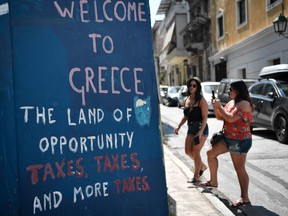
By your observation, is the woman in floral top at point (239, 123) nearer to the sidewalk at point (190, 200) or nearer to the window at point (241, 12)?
the sidewalk at point (190, 200)

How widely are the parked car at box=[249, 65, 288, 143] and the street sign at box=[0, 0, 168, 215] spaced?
7.15m

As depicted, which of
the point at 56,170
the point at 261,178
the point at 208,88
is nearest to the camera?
the point at 56,170

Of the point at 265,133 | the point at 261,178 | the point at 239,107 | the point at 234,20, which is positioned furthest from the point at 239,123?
the point at 234,20

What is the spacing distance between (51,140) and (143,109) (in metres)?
0.64

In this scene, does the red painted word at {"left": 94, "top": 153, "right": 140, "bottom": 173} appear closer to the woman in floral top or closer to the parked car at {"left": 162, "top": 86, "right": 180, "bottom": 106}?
the woman in floral top

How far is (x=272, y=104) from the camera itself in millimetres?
9602

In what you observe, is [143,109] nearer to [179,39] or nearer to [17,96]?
[17,96]

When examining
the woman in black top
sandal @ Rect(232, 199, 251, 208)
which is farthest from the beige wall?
sandal @ Rect(232, 199, 251, 208)

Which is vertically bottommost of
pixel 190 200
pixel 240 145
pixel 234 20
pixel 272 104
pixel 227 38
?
pixel 190 200

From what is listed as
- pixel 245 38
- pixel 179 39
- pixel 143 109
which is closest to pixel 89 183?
pixel 143 109

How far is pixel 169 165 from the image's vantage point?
22.0 feet

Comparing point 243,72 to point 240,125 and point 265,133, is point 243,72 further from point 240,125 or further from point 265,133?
point 240,125

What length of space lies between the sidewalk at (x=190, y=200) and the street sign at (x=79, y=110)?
A: 1.65 metres

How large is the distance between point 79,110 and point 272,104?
8.13m
